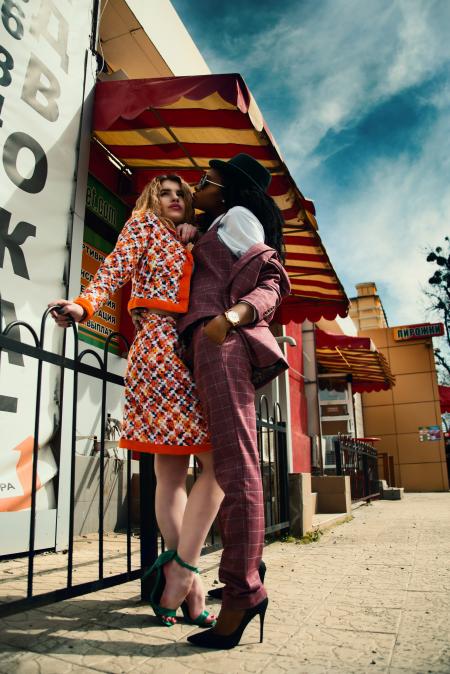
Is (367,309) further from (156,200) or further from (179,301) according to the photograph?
(179,301)

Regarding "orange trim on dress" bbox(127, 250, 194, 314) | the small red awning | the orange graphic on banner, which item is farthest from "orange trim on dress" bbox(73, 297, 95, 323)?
the small red awning

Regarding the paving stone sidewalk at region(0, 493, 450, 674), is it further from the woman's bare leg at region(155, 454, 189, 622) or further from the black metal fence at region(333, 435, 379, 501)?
the black metal fence at region(333, 435, 379, 501)

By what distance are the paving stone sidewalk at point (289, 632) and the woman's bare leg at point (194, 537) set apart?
120 millimetres

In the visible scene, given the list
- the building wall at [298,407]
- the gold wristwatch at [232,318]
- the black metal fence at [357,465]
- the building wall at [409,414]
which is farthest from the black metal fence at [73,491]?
the building wall at [409,414]

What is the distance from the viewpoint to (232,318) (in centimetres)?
172

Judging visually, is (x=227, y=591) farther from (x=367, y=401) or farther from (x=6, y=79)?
(x=367, y=401)

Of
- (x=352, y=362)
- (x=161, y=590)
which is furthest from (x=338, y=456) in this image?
(x=161, y=590)

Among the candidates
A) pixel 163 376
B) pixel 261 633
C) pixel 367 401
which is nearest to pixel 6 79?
pixel 163 376

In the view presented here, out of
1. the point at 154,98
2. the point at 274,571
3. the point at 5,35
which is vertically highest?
the point at 5,35

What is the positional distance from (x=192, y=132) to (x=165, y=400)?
10.4 feet

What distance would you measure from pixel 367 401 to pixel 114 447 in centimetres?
1314

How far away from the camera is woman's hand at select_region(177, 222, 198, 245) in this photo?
2158 millimetres

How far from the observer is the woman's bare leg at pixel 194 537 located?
5.95 ft

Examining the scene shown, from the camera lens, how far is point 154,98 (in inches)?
150
